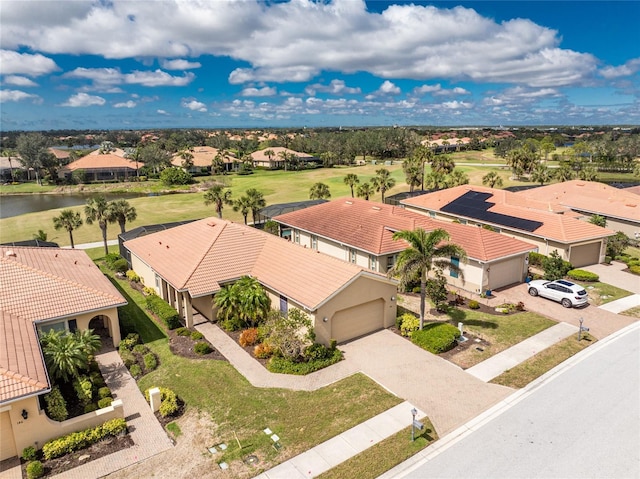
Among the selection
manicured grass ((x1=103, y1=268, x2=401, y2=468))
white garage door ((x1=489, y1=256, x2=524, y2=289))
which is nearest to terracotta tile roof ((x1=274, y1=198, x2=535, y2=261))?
white garage door ((x1=489, y1=256, x2=524, y2=289))

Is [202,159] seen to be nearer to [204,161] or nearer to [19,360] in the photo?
[204,161]

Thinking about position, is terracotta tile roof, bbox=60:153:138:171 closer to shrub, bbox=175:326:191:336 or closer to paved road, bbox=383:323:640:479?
shrub, bbox=175:326:191:336

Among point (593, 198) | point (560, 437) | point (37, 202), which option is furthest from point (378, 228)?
point (37, 202)

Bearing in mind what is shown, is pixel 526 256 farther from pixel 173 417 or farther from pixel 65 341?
pixel 65 341

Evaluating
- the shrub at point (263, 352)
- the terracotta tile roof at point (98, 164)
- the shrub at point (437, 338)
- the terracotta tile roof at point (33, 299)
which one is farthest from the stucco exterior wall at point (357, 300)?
the terracotta tile roof at point (98, 164)

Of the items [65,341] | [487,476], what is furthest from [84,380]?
[487,476]

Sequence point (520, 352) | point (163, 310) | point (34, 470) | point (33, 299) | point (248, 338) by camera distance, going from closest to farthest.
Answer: point (34, 470) < point (33, 299) < point (520, 352) < point (248, 338) < point (163, 310)

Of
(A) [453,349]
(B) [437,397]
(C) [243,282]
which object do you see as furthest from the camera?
(C) [243,282]
